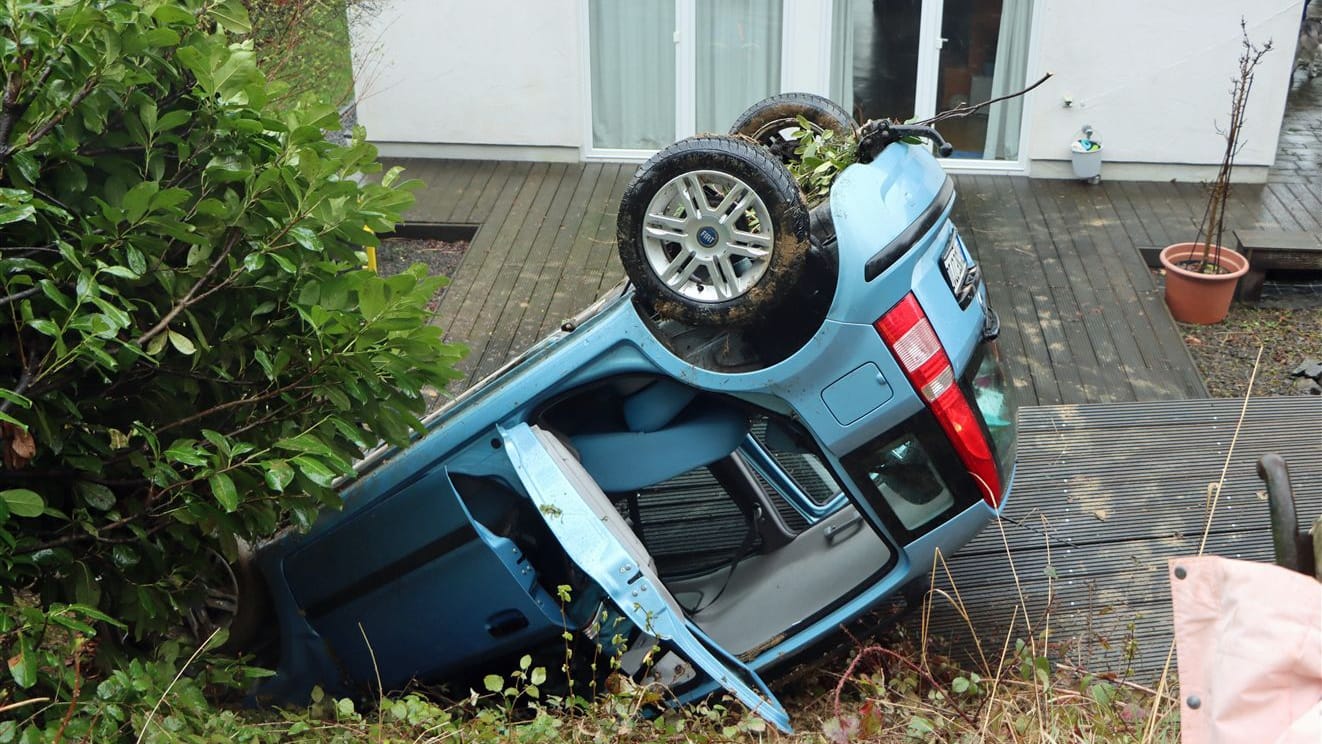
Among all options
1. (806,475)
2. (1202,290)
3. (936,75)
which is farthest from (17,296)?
(936,75)

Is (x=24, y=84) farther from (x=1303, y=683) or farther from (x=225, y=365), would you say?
(x=1303, y=683)

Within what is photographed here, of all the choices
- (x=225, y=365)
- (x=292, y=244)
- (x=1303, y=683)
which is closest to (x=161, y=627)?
(x=225, y=365)

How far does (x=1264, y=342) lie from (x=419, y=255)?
5.75 metres

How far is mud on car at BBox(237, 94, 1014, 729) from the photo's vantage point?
3658 millimetres

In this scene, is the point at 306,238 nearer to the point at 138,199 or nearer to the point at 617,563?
the point at 138,199

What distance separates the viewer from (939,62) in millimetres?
9555

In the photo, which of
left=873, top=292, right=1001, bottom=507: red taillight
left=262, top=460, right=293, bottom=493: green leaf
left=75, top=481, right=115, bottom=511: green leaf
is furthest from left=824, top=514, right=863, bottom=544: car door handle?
left=75, top=481, right=115, bottom=511: green leaf

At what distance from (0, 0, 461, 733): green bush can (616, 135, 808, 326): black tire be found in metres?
0.71

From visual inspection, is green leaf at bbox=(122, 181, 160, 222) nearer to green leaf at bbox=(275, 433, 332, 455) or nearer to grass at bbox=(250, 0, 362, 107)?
green leaf at bbox=(275, 433, 332, 455)

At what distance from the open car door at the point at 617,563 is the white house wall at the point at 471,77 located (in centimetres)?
641

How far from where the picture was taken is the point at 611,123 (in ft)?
33.1

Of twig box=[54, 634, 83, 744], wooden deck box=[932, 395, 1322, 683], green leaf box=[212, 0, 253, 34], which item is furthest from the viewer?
wooden deck box=[932, 395, 1322, 683]

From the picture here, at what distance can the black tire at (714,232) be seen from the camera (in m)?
3.58

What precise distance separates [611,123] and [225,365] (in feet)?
23.1
